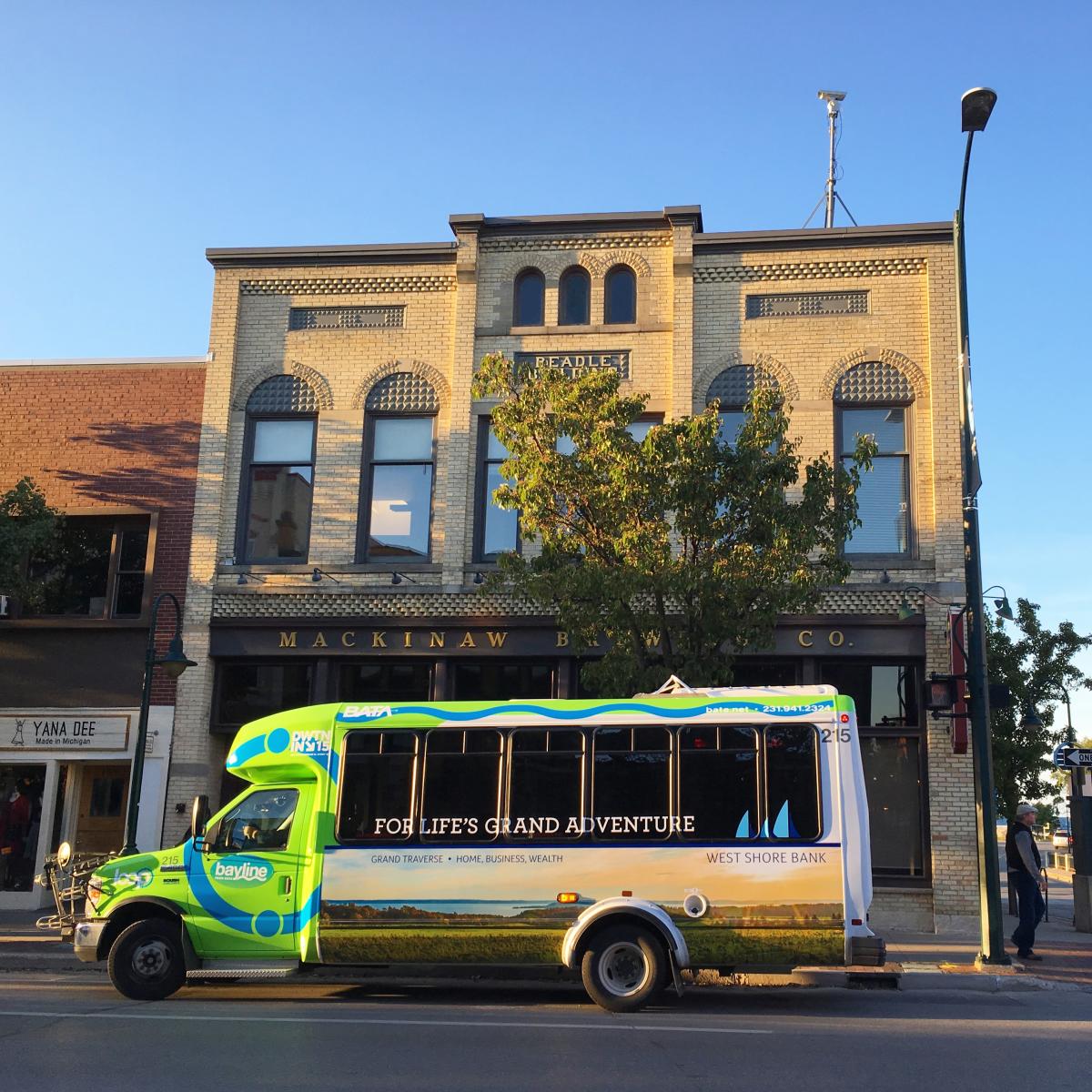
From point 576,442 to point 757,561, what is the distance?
2.59 metres

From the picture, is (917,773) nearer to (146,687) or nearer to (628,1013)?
(628,1013)

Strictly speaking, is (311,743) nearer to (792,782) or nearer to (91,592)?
(792,782)

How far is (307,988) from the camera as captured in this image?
12031mm

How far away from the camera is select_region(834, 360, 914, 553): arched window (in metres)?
17.6

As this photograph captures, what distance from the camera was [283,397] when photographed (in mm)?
19359

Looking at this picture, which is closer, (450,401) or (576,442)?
(576,442)

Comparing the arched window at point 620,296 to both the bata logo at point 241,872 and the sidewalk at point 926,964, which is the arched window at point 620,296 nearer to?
the sidewalk at point 926,964

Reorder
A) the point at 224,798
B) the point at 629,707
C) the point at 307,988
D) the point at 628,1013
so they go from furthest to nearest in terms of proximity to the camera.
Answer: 1. the point at 224,798
2. the point at 307,988
3. the point at 629,707
4. the point at 628,1013

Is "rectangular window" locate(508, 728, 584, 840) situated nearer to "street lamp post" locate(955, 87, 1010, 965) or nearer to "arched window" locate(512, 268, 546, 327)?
"street lamp post" locate(955, 87, 1010, 965)

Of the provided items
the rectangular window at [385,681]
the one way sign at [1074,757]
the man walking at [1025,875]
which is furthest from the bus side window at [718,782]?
the one way sign at [1074,757]

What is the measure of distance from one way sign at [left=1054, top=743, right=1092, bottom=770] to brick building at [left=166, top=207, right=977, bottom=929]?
2.43 metres

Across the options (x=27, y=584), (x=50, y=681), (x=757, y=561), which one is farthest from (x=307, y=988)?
(x=27, y=584)

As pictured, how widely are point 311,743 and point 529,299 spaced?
9.96 m

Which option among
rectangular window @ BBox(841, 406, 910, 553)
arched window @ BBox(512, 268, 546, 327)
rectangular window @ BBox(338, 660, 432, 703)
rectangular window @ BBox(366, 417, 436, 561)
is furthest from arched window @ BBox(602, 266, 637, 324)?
rectangular window @ BBox(338, 660, 432, 703)
